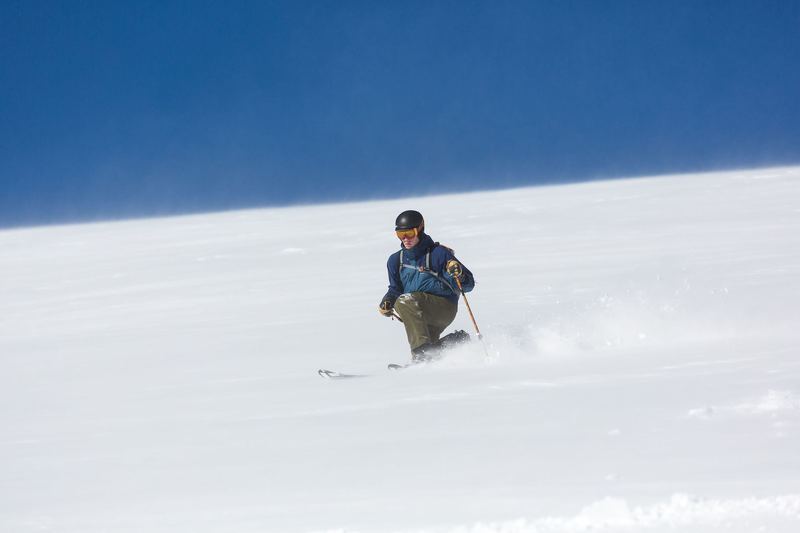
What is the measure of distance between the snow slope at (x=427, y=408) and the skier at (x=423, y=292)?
297 millimetres

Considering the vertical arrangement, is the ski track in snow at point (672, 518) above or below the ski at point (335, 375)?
below

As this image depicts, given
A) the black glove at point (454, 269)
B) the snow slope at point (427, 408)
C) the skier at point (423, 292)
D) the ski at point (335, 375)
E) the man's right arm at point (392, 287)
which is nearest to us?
the snow slope at point (427, 408)

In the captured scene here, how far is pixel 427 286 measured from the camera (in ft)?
24.2

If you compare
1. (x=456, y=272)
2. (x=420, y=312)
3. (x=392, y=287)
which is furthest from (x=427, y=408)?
(x=392, y=287)

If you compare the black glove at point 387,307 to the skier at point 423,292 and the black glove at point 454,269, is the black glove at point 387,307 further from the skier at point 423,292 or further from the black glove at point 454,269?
the black glove at point 454,269

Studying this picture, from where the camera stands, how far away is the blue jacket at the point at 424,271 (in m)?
7.32

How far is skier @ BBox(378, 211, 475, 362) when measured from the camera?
7.28 metres

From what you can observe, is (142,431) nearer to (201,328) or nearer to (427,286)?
(427,286)

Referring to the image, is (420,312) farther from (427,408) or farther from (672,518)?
(672,518)

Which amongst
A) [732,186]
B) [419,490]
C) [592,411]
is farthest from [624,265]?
[732,186]

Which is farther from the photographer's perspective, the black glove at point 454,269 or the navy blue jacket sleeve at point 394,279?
the navy blue jacket sleeve at point 394,279

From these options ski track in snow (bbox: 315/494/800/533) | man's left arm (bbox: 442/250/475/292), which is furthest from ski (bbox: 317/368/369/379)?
ski track in snow (bbox: 315/494/800/533)

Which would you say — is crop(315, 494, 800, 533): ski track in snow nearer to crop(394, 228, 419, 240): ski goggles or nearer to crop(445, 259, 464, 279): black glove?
crop(445, 259, 464, 279): black glove

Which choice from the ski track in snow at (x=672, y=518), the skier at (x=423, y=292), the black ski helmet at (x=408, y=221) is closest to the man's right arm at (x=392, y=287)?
the skier at (x=423, y=292)
